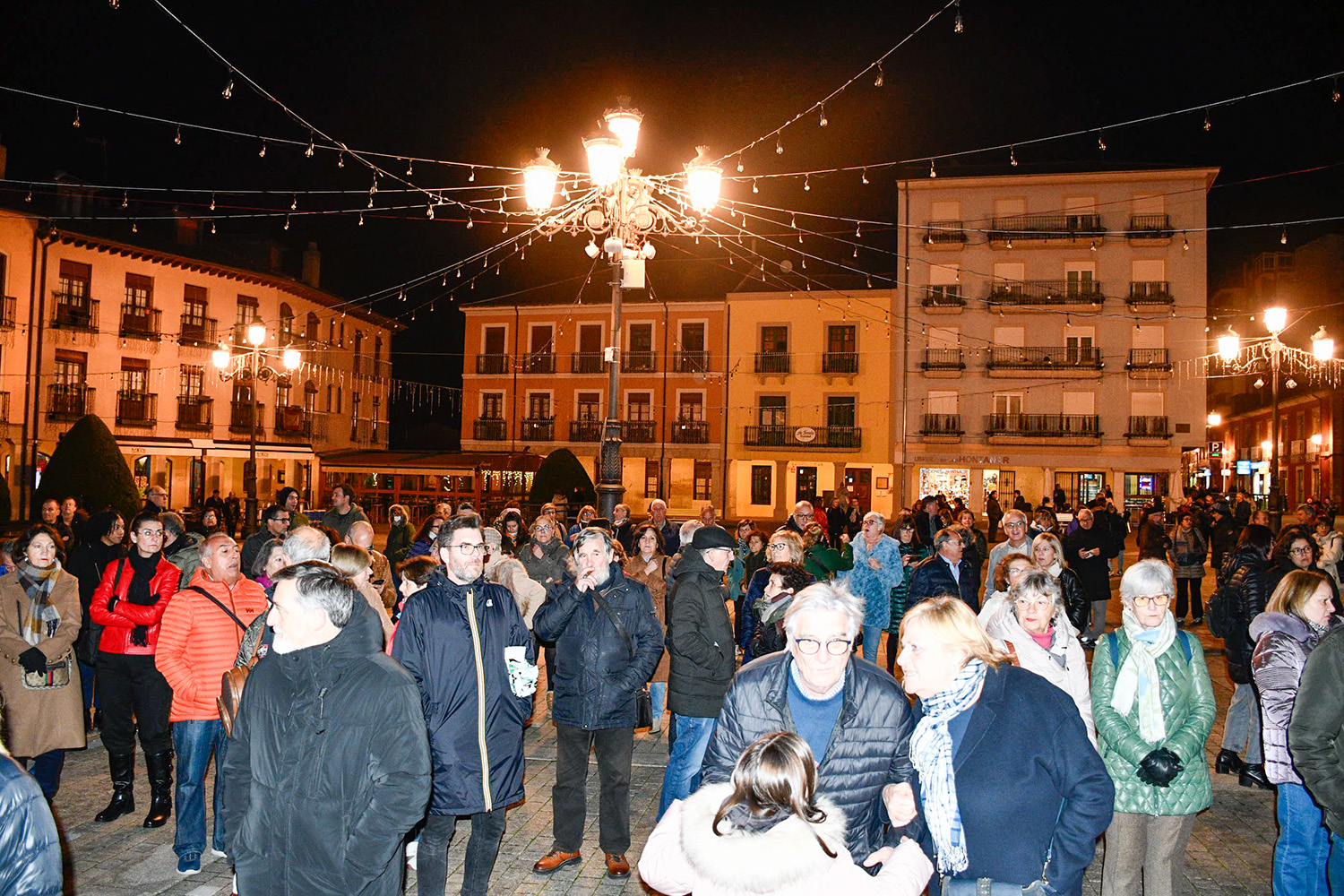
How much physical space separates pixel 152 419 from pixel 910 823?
36425 mm

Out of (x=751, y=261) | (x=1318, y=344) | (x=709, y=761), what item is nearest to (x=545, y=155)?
(x=709, y=761)

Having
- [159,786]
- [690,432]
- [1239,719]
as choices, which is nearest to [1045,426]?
[690,432]

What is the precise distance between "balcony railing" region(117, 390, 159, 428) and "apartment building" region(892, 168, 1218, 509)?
2971 centimetres

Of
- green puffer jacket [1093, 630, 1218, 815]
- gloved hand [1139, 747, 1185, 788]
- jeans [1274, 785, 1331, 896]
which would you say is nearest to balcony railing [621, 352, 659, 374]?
jeans [1274, 785, 1331, 896]

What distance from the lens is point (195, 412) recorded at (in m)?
34.8

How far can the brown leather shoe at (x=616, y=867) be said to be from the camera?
4863mm

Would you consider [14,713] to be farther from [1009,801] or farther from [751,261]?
[751,261]

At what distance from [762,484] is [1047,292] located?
14598 mm

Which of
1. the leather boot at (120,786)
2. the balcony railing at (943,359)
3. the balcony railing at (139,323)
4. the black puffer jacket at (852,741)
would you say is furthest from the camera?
the balcony railing at (943,359)

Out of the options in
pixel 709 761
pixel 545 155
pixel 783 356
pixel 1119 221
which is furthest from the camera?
pixel 783 356

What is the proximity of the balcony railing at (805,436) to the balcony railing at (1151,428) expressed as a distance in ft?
36.4

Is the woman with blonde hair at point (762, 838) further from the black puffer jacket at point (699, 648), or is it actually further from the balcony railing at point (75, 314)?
the balcony railing at point (75, 314)

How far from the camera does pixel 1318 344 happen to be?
15250mm

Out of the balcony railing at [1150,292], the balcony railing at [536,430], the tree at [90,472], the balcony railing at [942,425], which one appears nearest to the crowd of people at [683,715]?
the tree at [90,472]
